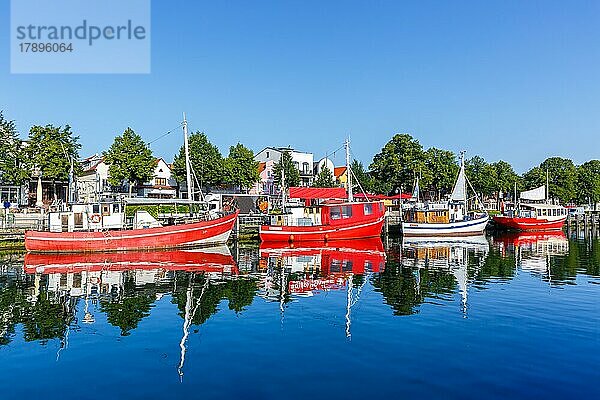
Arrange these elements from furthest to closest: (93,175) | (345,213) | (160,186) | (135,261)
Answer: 1. (160,186)
2. (93,175)
3. (345,213)
4. (135,261)

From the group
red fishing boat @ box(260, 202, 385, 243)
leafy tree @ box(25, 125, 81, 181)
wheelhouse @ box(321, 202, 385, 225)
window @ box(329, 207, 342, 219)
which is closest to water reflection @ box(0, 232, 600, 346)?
red fishing boat @ box(260, 202, 385, 243)

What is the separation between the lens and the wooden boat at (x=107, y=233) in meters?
39.3

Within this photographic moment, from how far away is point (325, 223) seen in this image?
50.7m

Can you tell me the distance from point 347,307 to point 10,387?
11.8m

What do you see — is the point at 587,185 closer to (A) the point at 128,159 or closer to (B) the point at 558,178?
(B) the point at 558,178

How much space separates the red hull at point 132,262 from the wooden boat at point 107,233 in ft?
2.68

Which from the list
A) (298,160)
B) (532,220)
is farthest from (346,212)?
(298,160)

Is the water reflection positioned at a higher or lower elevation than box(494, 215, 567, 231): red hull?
lower

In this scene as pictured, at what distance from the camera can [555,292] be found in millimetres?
23484

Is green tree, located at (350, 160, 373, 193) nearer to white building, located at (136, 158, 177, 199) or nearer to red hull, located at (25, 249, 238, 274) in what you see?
white building, located at (136, 158, 177, 199)

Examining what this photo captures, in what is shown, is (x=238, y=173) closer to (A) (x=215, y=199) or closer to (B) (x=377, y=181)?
(A) (x=215, y=199)

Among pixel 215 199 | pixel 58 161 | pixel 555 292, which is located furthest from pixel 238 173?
pixel 555 292

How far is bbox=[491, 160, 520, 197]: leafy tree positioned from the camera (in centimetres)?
10406

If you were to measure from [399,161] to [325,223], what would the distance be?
35355mm
